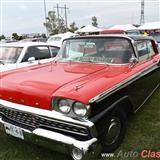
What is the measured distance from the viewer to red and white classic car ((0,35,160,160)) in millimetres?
2625

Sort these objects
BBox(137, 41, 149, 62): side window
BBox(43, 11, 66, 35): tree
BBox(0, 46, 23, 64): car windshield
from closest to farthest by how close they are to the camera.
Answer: BBox(137, 41, 149, 62): side window, BBox(0, 46, 23, 64): car windshield, BBox(43, 11, 66, 35): tree

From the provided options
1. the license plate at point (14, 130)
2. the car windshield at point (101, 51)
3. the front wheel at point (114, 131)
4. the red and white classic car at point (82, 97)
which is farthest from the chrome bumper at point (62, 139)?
the car windshield at point (101, 51)

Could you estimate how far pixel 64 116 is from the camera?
8.74ft

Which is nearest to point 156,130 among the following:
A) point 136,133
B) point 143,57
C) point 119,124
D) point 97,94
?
point 136,133

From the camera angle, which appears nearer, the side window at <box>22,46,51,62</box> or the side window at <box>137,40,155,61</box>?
the side window at <box>137,40,155,61</box>

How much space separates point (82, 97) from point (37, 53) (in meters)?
4.63

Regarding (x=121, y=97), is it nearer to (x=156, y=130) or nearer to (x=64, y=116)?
(x=64, y=116)

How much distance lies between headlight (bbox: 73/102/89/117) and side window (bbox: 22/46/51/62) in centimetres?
416

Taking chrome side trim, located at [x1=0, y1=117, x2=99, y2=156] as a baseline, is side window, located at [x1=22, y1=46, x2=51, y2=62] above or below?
above

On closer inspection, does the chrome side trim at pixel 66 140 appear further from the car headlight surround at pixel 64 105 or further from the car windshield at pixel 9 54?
the car windshield at pixel 9 54

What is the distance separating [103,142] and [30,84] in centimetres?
121

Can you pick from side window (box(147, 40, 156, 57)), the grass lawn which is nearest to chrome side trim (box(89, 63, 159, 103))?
Answer: side window (box(147, 40, 156, 57))

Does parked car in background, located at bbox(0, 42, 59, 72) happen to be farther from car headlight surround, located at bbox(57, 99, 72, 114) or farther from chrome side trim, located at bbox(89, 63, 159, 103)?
car headlight surround, located at bbox(57, 99, 72, 114)

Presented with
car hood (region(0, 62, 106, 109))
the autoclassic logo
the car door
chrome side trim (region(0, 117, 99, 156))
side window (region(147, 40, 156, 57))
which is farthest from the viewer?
side window (region(147, 40, 156, 57))
